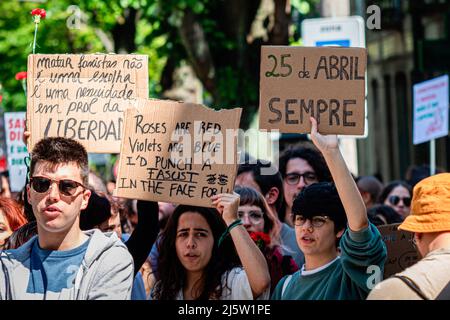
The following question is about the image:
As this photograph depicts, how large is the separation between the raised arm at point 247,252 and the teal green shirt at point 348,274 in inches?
6.2

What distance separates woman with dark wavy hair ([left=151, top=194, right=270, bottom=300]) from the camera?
566 cm

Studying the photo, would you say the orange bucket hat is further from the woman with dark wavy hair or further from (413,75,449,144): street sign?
(413,75,449,144): street sign

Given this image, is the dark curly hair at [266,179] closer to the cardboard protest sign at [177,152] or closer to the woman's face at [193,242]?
the woman's face at [193,242]

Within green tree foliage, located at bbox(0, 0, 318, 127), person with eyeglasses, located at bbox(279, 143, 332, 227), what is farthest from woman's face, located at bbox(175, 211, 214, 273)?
green tree foliage, located at bbox(0, 0, 318, 127)

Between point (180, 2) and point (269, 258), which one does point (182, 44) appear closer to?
point (180, 2)

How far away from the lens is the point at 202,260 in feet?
19.4

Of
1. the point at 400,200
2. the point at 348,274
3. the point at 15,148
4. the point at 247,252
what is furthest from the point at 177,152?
the point at 400,200

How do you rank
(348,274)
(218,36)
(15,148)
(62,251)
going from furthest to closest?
1. (218,36)
2. (15,148)
3. (348,274)
4. (62,251)

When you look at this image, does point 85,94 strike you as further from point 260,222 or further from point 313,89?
point 313,89

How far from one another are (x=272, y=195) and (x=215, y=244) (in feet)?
5.16

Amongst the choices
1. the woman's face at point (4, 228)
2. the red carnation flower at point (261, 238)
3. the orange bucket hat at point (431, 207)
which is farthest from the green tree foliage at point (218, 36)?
the orange bucket hat at point (431, 207)

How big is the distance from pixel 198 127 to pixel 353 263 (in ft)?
3.91

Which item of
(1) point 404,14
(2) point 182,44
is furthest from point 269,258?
(1) point 404,14

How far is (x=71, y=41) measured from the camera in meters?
25.6
